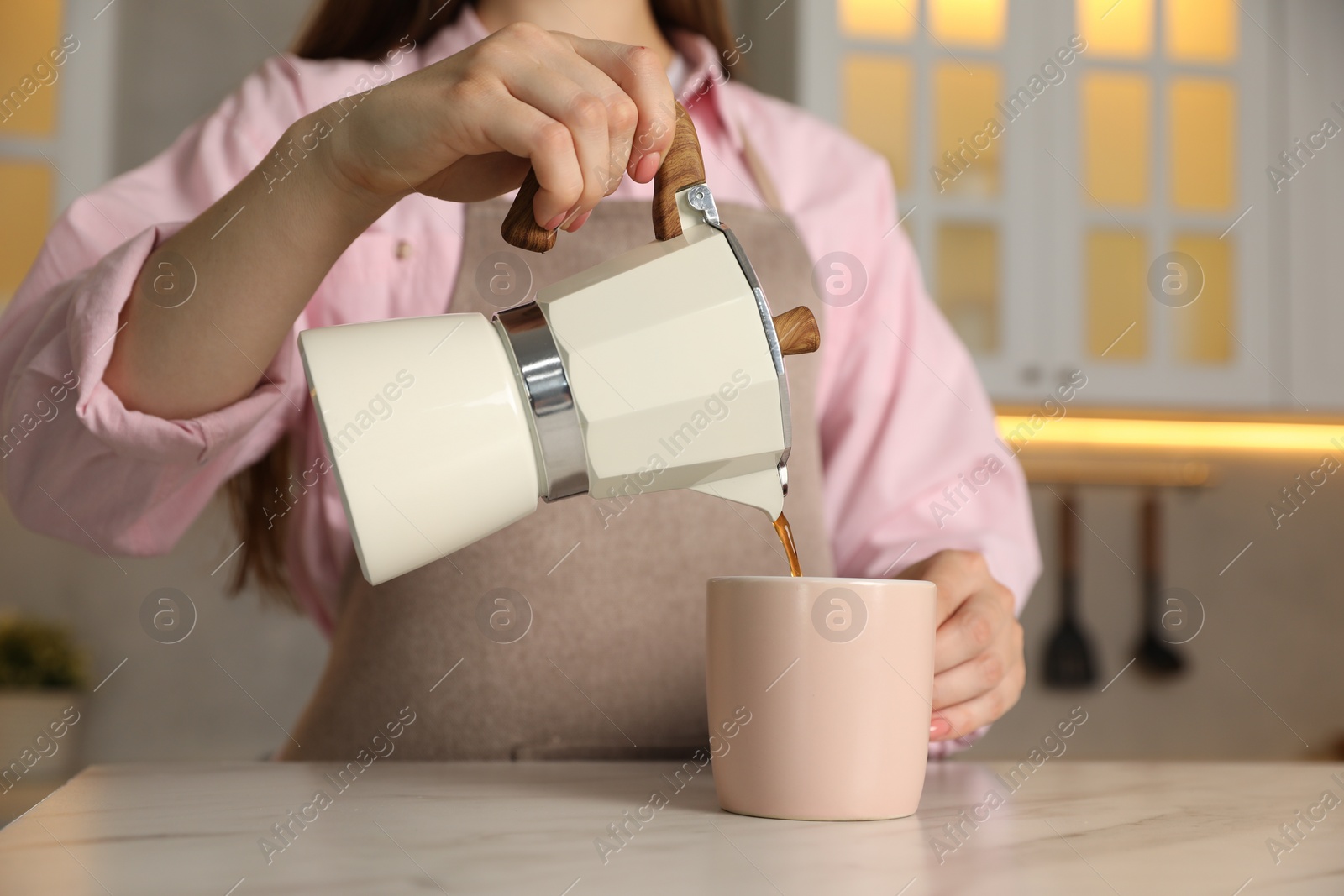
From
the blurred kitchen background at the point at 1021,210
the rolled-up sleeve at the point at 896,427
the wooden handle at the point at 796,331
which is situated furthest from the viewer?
the blurred kitchen background at the point at 1021,210

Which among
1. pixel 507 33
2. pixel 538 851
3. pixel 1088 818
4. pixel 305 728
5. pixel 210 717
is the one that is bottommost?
pixel 210 717

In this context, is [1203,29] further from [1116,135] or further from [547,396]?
[547,396]

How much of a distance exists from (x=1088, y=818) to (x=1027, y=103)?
1564mm

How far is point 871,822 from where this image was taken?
50 cm

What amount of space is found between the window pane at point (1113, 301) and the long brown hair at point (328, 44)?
0.99 meters

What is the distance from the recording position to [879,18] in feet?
5.97

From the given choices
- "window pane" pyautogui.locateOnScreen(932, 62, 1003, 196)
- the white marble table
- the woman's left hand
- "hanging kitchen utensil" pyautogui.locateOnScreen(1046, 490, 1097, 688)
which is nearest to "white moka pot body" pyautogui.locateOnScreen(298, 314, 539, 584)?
the white marble table

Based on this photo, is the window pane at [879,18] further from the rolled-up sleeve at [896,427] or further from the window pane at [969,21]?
the rolled-up sleeve at [896,427]

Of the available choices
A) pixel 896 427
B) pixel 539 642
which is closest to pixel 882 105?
pixel 896 427

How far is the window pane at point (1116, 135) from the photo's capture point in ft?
6.11

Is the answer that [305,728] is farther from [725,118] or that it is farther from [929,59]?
[929,59]

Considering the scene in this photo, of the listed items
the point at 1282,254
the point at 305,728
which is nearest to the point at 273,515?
the point at 305,728

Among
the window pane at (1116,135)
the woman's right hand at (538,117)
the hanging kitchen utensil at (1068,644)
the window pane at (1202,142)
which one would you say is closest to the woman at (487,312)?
the woman's right hand at (538,117)

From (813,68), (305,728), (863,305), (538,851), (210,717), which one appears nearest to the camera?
(538,851)
